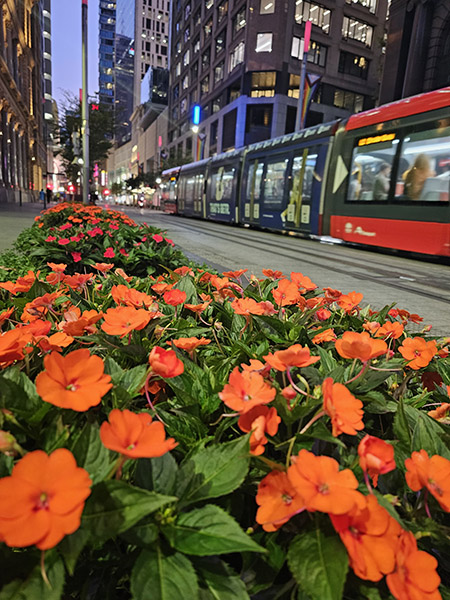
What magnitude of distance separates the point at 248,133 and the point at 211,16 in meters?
23.7

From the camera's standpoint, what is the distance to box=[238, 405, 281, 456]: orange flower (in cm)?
73

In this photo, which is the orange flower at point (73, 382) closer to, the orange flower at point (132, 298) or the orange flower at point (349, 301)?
the orange flower at point (132, 298)

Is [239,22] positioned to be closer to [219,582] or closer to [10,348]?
[10,348]

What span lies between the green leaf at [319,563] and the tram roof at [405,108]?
961cm

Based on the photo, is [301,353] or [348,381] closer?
[301,353]

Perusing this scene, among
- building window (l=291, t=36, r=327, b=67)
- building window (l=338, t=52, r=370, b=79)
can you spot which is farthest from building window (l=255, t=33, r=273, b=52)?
building window (l=338, t=52, r=370, b=79)

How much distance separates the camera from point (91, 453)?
663 mm

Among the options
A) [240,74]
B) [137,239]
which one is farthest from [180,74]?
[137,239]

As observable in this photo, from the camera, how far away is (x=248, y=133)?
44.5m

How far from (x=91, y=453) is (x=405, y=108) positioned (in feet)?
34.4

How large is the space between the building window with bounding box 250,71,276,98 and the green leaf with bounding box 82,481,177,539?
4881 centimetres

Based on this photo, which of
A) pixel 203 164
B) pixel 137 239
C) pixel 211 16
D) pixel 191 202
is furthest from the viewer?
pixel 211 16

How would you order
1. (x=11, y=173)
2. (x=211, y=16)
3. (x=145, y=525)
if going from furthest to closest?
(x=211, y=16) → (x=11, y=173) → (x=145, y=525)

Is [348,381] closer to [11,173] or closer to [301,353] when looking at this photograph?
[301,353]
